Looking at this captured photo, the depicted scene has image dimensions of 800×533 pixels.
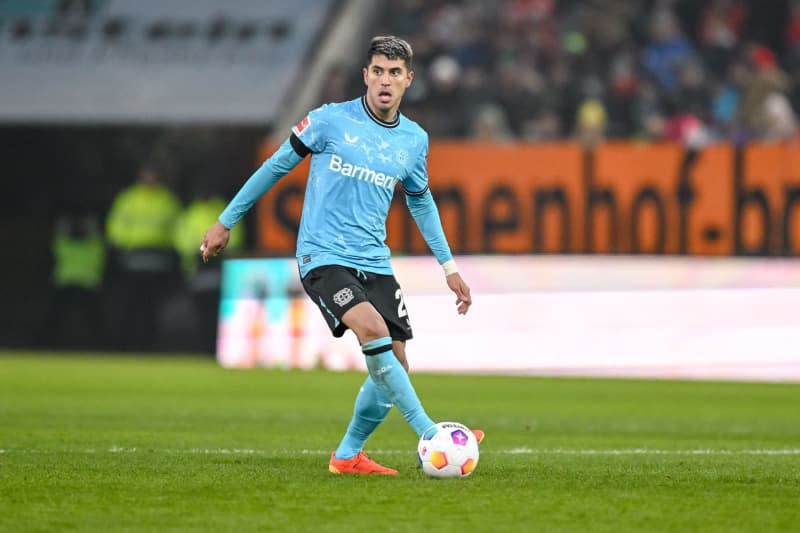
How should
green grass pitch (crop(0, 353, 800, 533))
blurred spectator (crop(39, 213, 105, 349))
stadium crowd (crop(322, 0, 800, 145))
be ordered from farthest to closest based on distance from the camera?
blurred spectator (crop(39, 213, 105, 349)) < stadium crowd (crop(322, 0, 800, 145)) < green grass pitch (crop(0, 353, 800, 533))

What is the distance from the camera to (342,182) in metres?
7.76

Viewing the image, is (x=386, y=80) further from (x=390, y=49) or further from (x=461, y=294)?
(x=461, y=294)

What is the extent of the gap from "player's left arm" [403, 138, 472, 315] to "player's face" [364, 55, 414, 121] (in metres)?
0.41

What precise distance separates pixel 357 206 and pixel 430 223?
0.59 meters

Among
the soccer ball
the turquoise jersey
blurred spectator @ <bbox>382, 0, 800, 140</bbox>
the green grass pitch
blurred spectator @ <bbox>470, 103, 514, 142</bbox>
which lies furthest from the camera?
blurred spectator @ <bbox>382, 0, 800, 140</bbox>

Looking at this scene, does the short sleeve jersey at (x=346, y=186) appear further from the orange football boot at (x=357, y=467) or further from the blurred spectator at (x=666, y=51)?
the blurred spectator at (x=666, y=51)

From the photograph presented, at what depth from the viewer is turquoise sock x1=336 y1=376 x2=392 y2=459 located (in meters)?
7.86

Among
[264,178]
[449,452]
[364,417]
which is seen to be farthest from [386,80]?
[449,452]

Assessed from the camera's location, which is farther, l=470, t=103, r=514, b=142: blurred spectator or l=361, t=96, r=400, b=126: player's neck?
l=470, t=103, r=514, b=142: blurred spectator

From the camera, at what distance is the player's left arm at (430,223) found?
26.5 ft

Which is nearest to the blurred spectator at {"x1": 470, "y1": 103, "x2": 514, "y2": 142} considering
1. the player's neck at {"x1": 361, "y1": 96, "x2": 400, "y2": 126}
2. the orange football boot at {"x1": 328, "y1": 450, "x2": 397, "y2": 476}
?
the player's neck at {"x1": 361, "y1": 96, "x2": 400, "y2": 126}

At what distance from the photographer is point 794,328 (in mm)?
16359

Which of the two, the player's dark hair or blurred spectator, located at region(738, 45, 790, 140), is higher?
blurred spectator, located at region(738, 45, 790, 140)

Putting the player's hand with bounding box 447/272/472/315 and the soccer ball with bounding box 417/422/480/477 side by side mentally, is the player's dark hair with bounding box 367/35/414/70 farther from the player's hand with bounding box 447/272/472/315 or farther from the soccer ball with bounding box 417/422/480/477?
the soccer ball with bounding box 417/422/480/477
